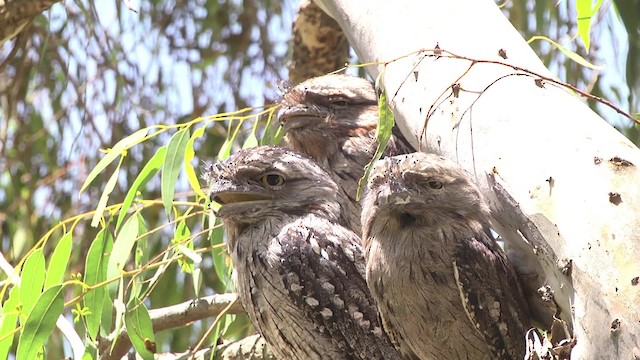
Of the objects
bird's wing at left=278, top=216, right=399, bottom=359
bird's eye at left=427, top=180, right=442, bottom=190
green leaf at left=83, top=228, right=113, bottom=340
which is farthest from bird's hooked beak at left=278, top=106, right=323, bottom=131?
bird's eye at left=427, top=180, right=442, bottom=190

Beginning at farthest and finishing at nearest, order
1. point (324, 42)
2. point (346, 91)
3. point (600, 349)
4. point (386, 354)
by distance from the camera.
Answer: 1. point (324, 42)
2. point (346, 91)
3. point (386, 354)
4. point (600, 349)

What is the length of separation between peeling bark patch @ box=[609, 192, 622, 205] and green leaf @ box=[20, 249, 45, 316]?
71.8 inches

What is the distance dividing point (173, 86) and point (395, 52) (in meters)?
2.96

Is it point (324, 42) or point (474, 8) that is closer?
point (474, 8)

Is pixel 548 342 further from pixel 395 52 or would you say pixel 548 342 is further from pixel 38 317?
pixel 38 317

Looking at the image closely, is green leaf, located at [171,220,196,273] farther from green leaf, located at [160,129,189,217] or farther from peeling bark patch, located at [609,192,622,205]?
peeling bark patch, located at [609,192,622,205]

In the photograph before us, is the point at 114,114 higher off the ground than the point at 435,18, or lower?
lower

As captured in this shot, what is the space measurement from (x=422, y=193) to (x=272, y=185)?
726mm

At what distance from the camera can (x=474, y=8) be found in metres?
2.40

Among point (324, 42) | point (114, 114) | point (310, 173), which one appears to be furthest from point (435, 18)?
point (114, 114)

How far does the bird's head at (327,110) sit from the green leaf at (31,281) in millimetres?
919

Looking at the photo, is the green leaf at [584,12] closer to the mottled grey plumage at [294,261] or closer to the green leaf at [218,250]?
the mottled grey plumage at [294,261]

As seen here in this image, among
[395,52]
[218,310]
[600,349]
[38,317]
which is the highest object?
[395,52]

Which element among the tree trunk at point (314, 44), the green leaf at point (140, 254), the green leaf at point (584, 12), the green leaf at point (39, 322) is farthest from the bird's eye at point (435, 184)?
the tree trunk at point (314, 44)
